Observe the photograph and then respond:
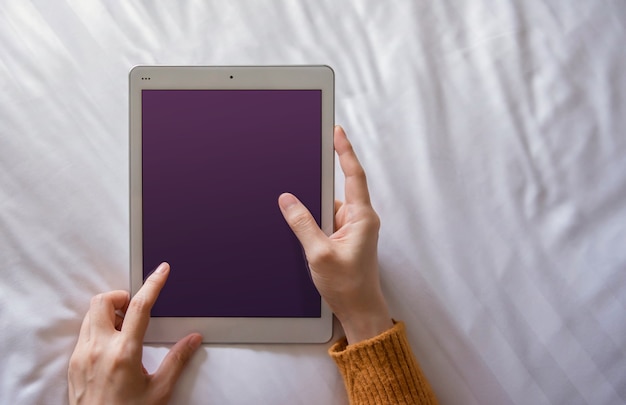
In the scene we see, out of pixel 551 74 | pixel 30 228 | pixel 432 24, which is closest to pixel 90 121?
pixel 30 228

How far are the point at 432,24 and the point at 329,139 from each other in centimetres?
22

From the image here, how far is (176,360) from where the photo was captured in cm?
61

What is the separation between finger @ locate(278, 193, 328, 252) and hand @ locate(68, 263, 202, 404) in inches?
6.6

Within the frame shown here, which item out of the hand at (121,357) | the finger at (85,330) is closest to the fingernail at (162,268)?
the hand at (121,357)

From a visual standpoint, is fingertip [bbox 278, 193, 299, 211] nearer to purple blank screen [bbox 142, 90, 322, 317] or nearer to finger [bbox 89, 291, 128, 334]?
purple blank screen [bbox 142, 90, 322, 317]

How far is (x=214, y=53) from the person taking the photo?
2.15 ft

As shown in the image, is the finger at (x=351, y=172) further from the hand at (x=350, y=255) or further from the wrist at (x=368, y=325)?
the wrist at (x=368, y=325)

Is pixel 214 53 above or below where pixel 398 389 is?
above

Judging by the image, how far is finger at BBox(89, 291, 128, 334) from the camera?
0.60m

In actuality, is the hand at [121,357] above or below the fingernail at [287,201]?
below

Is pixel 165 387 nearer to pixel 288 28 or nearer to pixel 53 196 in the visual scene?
pixel 53 196

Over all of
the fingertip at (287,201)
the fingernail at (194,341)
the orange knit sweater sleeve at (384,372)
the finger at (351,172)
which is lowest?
the orange knit sweater sleeve at (384,372)

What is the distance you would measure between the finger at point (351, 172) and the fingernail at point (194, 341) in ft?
0.84

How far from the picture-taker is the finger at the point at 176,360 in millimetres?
606
